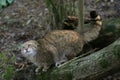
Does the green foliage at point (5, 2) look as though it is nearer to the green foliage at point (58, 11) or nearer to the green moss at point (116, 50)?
the green foliage at point (58, 11)

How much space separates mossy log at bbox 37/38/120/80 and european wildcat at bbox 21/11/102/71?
173mm

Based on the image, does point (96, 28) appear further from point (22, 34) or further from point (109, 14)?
point (22, 34)

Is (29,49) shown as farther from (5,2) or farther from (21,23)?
(5,2)

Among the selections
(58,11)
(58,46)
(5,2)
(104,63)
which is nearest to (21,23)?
(5,2)

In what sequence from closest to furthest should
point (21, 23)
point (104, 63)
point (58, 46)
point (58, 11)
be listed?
point (104, 63), point (58, 46), point (58, 11), point (21, 23)

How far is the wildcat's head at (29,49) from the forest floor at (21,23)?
5.68ft

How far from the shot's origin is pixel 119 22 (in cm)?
473

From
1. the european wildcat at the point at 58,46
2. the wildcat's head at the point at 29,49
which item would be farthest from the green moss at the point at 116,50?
the wildcat's head at the point at 29,49

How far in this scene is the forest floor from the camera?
19.5 feet

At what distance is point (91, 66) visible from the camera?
376 centimetres

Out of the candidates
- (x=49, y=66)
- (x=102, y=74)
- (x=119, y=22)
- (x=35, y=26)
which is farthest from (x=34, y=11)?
(x=102, y=74)

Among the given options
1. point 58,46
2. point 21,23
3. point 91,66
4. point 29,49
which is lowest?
point 21,23

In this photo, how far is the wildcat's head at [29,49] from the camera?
3.75 m

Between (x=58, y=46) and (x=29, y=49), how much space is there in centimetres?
51
